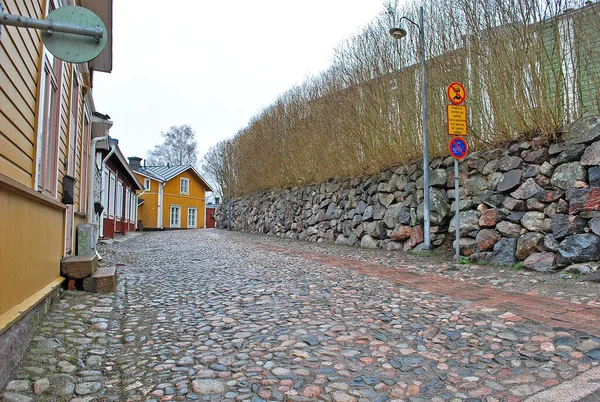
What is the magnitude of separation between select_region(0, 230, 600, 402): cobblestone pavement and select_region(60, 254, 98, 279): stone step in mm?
252

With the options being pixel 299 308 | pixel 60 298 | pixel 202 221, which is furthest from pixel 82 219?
pixel 202 221

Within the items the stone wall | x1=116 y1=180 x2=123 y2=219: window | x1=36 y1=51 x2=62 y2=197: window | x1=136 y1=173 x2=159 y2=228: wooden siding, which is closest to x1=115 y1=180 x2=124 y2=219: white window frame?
x1=116 y1=180 x2=123 y2=219: window

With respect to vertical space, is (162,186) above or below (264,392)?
above

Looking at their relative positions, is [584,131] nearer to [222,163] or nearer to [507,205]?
[507,205]

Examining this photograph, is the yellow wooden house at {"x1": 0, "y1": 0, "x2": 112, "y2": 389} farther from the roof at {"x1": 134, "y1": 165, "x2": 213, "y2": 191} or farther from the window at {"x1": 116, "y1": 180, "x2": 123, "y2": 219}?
the roof at {"x1": 134, "y1": 165, "x2": 213, "y2": 191}

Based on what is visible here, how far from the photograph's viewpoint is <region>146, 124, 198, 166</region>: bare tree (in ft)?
131

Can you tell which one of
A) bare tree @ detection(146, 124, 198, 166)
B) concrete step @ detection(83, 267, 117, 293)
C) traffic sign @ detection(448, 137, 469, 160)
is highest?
bare tree @ detection(146, 124, 198, 166)

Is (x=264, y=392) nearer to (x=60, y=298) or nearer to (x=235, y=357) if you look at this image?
(x=235, y=357)

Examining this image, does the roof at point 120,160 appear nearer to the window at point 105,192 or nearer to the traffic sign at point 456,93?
the window at point 105,192

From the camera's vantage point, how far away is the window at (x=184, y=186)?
98.1 feet

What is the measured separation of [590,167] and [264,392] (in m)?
5.17

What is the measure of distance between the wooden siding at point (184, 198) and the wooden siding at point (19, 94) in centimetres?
2653

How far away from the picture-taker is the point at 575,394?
204 centimetres

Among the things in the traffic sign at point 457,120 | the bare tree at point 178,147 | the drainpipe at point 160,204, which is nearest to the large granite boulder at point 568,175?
the traffic sign at point 457,120
